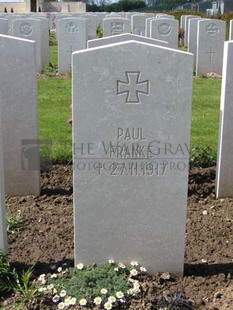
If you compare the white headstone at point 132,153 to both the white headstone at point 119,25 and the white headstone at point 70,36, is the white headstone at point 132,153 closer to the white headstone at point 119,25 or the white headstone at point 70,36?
the white headstone at point 70,36

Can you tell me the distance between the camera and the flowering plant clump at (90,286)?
2.80 m

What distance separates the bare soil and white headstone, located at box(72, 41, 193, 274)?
0.62ft

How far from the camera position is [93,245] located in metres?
3.18

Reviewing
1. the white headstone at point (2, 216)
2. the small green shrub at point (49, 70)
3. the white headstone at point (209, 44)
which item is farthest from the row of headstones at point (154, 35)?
the white headstone at point (2, 216)

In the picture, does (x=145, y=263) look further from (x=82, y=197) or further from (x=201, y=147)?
(x=201, y=147)

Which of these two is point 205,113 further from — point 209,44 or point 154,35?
point 154,35

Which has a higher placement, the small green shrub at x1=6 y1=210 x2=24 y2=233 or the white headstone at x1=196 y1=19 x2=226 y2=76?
the white headstone at x1=196 y1=19 x2=226 y2=76

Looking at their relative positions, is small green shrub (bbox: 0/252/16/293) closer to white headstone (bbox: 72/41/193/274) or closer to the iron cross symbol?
white headstone (bbox: 72/41/193/274)

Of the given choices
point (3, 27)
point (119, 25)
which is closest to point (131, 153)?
point (3, 27)

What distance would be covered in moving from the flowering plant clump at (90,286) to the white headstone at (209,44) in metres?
9.25

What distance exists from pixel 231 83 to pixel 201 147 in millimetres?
1362

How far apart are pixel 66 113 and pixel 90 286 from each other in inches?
191

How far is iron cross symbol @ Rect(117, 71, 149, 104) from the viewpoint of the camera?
2896 millimetres

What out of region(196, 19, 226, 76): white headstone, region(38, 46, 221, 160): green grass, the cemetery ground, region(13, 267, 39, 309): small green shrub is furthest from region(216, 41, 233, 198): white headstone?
region(196, 19, 226, 76): white headstone
